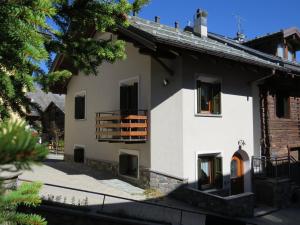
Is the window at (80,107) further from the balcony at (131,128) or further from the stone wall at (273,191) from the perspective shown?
the stone wall at (273,191)

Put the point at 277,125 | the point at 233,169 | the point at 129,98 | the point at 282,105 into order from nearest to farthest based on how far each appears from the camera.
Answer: the point at 129,98 < the point at 233,169 < the point at 277,125 < the point at 282,105

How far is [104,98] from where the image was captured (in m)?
15.8

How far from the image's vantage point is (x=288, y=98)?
17.2 m

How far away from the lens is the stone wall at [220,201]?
11227 mm

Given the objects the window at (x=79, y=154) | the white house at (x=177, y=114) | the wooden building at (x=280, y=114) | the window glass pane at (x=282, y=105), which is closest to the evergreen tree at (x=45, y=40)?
the white house at (x=177, y=114)

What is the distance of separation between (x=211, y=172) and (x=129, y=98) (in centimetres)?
472

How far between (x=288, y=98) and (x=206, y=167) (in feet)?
22.3

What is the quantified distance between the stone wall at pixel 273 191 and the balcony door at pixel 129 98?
21.3 feet

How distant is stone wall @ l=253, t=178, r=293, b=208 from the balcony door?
650 centimetres

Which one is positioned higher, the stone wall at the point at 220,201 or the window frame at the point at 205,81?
the window frame at the point at 205,81

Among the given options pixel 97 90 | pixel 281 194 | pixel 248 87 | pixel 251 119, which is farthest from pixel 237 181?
pixel 97 90

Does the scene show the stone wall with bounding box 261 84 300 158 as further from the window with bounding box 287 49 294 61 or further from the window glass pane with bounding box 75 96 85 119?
the window glass pane with bounding box 75 96 85 119

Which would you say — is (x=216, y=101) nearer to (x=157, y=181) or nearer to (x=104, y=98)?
(x=157, y=181)

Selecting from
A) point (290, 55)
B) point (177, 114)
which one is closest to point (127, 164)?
point (177, 114)
